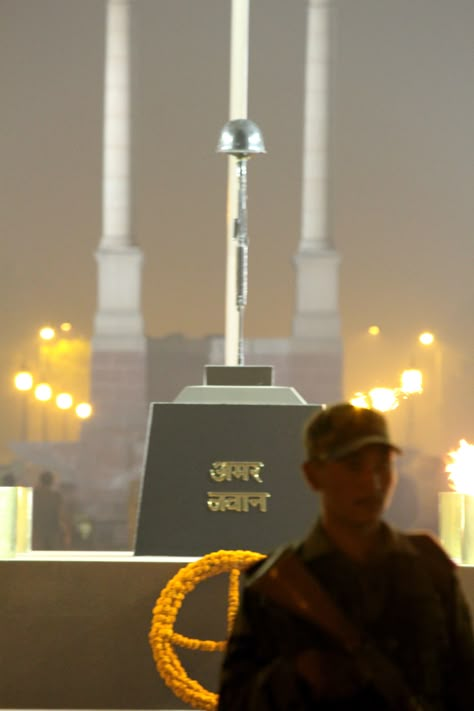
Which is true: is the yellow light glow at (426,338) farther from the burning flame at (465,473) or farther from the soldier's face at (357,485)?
the soldier's face at (357,485)

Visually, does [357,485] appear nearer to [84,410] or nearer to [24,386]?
[84,410]

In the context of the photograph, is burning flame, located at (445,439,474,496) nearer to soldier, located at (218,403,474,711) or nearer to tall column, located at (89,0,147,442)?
soldier, located at (218,403,474,711)

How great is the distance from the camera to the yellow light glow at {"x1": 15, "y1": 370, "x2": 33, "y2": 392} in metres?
12.2

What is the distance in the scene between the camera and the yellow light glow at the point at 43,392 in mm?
12039

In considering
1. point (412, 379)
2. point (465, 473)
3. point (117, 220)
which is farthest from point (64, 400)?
point (465, 473)

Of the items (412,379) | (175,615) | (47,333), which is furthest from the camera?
(47,333)

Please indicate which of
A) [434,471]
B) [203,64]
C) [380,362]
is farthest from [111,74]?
[434,471]

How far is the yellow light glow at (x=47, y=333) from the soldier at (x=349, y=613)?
11084mm

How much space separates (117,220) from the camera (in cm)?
1223

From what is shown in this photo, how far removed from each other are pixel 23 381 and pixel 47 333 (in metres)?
0.52

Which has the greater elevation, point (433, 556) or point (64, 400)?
point (64, 400)

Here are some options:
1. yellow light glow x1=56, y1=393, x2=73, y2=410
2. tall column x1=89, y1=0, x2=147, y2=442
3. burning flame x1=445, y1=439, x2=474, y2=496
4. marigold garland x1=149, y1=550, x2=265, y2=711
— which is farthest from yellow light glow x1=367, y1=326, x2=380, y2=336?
marigold garland x1=149, y1=550, x2=265, y2=711

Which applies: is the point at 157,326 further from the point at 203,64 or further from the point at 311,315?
the point at 203,64

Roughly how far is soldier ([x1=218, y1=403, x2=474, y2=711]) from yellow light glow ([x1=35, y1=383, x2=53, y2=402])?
10561 millimetres
